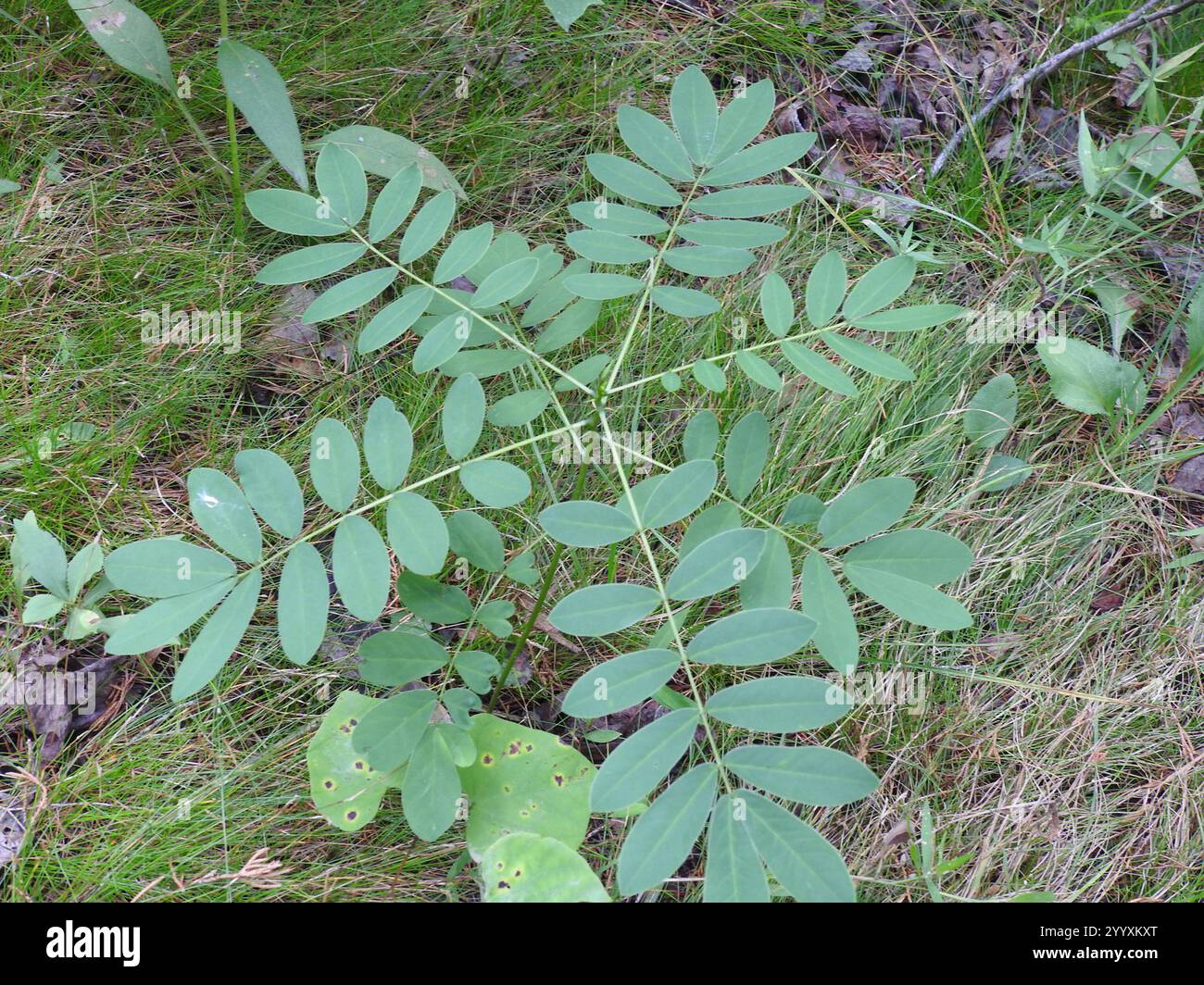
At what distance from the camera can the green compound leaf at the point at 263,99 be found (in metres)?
2.11

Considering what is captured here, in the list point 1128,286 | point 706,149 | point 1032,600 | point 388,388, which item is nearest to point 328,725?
point 388,388

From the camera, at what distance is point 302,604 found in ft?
4.78

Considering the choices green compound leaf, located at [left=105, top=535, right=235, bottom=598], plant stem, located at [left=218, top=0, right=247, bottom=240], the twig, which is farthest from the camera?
the twig

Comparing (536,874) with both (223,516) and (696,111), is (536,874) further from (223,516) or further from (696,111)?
(696,111)

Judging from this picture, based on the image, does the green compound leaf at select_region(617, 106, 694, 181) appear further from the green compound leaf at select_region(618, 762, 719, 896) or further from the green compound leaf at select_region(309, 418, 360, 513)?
the green compound leaf at select_region(618, 762, 719, 896)

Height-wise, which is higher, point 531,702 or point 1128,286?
point 1128,286

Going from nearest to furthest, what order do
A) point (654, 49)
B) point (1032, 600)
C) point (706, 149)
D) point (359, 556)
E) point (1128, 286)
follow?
1. point (359, 556)
2. point (706, 149)
3. point (1032, 600)
4. point (1128, 286)
5. point (654, 49)

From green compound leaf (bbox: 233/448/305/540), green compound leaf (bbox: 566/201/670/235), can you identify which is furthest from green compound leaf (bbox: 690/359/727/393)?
green compound leaf (bbox: 233/448/305/540)

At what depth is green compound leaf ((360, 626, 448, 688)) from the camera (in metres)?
1.64

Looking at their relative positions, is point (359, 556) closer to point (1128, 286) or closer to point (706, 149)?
point (706, 149)

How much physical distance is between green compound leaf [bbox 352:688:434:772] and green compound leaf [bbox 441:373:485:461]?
42 cm

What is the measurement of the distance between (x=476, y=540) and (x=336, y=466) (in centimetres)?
33
